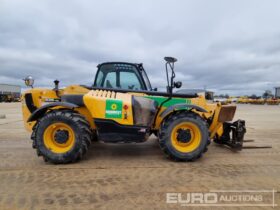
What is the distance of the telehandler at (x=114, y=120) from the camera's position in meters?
4.83

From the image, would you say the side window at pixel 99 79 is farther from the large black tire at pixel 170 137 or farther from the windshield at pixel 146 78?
the large black tire at pixel 170 137

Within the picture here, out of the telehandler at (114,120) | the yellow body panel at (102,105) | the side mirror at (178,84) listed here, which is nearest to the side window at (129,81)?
the telehandler at (114,120)

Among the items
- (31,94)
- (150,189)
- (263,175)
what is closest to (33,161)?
(31,94)

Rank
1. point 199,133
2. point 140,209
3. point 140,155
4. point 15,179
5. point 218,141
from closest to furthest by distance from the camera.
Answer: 1. point 140,209
2. point 15,179
3. point 199,133
4. point 140,155
5. point 218,141

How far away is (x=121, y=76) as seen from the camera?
5.70 m

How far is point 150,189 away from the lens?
3594 mm

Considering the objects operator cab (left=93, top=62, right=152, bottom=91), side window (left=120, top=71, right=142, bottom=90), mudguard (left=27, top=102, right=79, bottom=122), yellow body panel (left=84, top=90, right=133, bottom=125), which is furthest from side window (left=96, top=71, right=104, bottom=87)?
mudguard (left=27, top=102, right=79, bottom=122)

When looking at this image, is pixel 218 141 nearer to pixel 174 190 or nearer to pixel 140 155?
pixel 140 155

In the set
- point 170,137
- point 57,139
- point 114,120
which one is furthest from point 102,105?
point 170,137

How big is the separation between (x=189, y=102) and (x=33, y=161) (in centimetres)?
367

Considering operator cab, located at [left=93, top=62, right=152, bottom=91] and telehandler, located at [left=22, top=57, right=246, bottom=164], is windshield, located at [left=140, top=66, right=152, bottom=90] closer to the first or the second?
operator cab, located at [left=93, top=62, right=152, bottom=91]

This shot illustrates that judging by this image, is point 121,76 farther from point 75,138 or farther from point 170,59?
point 75,138

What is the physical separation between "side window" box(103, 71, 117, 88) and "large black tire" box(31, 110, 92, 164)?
47.2 inches

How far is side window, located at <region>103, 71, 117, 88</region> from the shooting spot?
18.7ft
